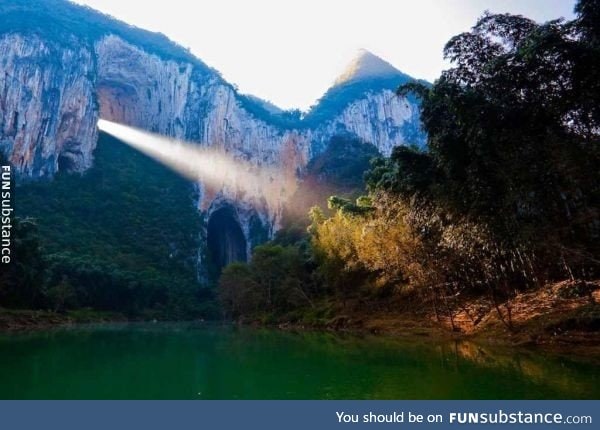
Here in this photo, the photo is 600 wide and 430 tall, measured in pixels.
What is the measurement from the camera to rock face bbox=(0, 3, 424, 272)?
85.8 m

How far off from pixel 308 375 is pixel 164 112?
4350 inches

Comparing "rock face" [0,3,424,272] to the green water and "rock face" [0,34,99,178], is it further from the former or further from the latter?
the green water

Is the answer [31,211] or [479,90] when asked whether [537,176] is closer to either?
[479,90]

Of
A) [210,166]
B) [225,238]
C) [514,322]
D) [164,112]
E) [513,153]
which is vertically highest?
[164,112]

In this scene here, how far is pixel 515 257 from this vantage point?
2191cm

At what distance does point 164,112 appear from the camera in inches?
4446

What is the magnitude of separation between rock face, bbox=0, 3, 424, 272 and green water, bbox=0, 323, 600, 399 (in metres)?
78.7

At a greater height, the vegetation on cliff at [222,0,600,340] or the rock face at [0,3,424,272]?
the rock face at [0,3,424,272]

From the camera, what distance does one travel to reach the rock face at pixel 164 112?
8581 centimetres

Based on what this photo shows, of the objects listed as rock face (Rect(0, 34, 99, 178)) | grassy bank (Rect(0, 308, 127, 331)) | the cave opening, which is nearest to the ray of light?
the cave opening

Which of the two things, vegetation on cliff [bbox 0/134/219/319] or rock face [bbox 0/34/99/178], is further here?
rock face [bbox 0/34/99/178]

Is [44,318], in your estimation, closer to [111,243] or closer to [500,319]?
[111,243]

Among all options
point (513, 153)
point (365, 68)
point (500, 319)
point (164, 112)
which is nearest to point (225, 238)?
point (164, 112)

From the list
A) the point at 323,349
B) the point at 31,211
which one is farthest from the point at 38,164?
the point at 323,349
